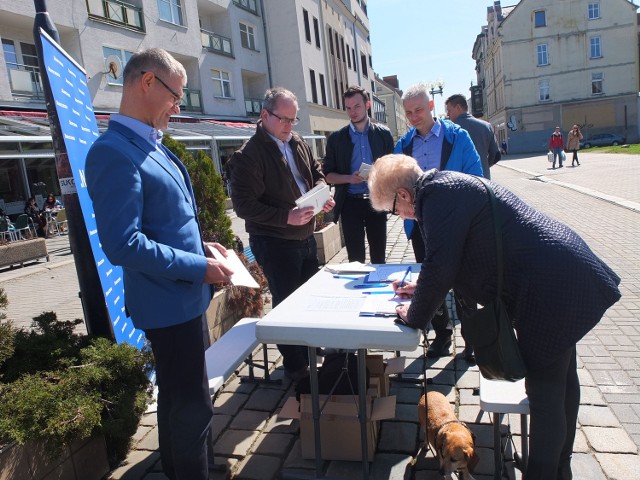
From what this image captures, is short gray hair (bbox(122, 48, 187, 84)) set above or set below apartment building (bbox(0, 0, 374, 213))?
below

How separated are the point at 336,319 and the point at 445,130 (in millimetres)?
2256

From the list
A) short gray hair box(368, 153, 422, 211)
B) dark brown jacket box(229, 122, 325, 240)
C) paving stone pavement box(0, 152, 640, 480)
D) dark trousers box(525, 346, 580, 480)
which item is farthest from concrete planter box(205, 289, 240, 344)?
dark trousers box(525, 346, 580, 480)

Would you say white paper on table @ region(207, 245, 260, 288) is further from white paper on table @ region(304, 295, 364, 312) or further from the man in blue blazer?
white paper on table @ region(304, 295, 364, 312)

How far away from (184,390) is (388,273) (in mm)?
1489

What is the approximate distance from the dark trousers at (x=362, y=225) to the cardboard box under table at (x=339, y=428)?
2024 millimetres

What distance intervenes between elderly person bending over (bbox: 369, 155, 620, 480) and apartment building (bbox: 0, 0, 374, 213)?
1219 cm

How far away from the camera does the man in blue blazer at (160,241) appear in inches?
77.5

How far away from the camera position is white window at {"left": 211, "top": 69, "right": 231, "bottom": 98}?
24531 millimetres

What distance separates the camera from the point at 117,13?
1852 cm

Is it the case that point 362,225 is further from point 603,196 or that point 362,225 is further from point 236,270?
point 603,196

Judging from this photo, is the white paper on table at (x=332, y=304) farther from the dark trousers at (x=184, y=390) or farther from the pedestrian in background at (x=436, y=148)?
the pedestrian in background at (x=436, y=148)

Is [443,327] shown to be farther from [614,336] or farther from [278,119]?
[278,119]

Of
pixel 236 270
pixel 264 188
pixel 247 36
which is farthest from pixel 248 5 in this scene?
pixel 236 270

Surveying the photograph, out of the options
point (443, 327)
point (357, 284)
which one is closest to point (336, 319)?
point (357, 284)
